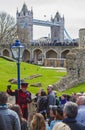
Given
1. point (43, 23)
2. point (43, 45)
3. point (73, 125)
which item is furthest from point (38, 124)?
point (43, 23)

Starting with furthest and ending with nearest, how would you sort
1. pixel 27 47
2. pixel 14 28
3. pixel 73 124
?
pixel 27 47 → pixel 14 28 → pixel 73 124

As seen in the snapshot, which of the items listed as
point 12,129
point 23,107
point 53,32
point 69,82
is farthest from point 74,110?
point 53,32

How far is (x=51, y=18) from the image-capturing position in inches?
6255

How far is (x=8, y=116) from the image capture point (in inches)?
304

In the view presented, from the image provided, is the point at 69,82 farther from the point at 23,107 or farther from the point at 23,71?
the point at 23,107

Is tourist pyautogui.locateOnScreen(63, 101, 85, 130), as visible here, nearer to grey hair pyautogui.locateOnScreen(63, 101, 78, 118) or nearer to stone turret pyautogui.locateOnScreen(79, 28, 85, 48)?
grey hair pyautogui.locateOnScreen(63, 101, 78, 118)

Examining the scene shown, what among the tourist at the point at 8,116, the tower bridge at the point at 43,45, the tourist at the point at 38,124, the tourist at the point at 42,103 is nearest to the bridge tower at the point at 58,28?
the tower bridge at the point at 43,45

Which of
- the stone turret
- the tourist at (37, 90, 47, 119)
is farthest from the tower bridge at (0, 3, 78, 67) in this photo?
the tourist at (37, 90, 47, 119)

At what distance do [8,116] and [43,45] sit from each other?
85.3m

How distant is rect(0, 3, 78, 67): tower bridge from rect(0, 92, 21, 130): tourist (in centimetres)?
5462

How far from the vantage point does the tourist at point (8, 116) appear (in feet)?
25.0

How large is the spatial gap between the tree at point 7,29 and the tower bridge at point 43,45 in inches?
94.5

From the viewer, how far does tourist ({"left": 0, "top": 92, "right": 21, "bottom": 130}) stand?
7.62 m

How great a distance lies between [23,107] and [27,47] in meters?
82.8
